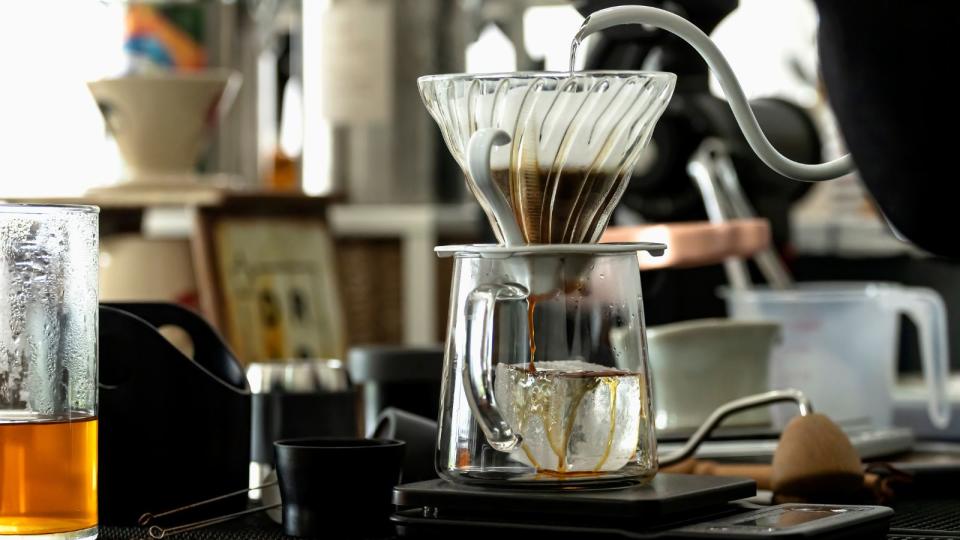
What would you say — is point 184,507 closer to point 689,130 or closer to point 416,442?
point 416,442

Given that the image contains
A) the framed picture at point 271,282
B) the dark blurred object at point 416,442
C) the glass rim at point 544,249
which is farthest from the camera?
the framed picture at point 271,282

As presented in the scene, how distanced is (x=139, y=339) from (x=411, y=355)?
11.8 inches

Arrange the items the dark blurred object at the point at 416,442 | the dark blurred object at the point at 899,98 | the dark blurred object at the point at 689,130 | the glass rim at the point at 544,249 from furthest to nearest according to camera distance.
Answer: the dark blurred object at the point at 689,130
the dark blurred object at the point at 416,442
the glass rim at the point at 544,249
the dark blurred object at the point at 899,98

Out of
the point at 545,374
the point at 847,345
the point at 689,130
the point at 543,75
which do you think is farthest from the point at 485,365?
the point at 689,130

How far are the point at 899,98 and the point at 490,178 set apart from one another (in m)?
0.18

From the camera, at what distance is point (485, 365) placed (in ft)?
2.21

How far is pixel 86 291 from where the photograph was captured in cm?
72

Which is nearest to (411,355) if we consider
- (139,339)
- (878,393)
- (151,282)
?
(139,339)

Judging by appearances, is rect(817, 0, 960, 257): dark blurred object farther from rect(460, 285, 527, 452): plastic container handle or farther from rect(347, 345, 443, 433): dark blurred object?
rect(347, 345, 443, 433): dark blurred object

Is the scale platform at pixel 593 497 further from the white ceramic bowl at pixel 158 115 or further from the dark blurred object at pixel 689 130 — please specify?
the white ceramic bowl at pixel 158 115

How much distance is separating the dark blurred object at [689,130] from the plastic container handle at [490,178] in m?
0.33

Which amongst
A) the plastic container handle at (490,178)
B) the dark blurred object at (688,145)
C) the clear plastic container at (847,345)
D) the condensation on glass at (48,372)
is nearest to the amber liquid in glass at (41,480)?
the condensation on glass at (48,372)

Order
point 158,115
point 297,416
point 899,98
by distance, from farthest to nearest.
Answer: point 158,115
point 297,416
point 899,98

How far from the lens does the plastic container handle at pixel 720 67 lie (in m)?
0.71
